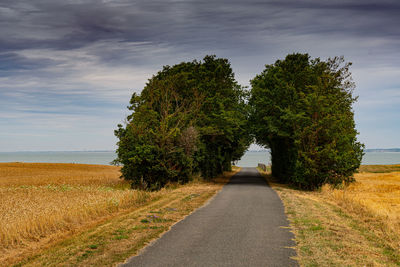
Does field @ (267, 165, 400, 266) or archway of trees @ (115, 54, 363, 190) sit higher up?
archway of trees @ (115, 54, 363, 190)

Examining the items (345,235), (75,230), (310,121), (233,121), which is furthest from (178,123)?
(345,235)

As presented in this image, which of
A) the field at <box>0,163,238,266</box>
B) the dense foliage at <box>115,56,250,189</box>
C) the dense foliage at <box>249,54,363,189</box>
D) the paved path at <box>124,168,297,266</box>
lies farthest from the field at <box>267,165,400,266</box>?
the dense foliage at <box>115,56,250,189</box>

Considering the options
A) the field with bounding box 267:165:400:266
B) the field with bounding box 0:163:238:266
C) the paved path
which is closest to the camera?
the paved path

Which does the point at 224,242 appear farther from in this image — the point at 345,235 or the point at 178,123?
the point at 178,123

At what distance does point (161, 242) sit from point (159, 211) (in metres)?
5.10

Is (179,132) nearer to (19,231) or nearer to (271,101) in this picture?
(271,101)

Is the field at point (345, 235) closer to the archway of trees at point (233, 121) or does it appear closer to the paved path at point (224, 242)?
the paved path at point (224, 242)

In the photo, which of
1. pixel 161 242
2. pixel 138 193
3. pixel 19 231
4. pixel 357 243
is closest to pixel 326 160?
pixel 138 193

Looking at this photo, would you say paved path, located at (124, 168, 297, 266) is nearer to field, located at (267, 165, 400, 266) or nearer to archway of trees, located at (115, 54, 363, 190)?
field, located at (267, 165, 400, 266)

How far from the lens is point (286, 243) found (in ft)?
29.7

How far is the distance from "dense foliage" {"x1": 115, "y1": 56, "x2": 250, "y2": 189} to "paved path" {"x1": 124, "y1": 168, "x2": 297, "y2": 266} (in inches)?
504

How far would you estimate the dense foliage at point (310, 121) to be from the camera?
81.9 ft

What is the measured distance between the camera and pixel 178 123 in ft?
90.7

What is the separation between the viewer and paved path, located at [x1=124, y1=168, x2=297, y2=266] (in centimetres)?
751
